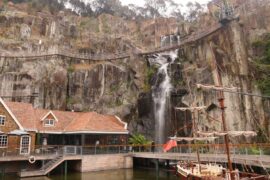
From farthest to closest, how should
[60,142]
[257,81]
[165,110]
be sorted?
[165,110] → [257,81] → [60,142]

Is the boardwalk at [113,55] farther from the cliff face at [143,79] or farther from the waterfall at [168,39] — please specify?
the waterfall at [168,39]

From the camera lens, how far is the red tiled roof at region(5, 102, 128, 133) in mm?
31141

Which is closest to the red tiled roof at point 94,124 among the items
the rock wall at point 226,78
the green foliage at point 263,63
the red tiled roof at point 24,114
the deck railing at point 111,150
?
the deck railing at point 111,150

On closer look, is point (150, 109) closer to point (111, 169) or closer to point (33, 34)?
point (111, 169)

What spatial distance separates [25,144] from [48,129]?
3.75m

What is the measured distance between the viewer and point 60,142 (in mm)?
33562

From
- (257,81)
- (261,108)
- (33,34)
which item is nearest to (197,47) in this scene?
(257,81)

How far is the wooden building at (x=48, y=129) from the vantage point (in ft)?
94.2

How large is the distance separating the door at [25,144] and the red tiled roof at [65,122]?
1085 mm

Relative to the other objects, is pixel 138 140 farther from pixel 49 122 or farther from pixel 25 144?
pixel 25 144

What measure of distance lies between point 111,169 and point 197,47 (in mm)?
24026

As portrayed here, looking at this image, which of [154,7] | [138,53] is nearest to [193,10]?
[154,7]

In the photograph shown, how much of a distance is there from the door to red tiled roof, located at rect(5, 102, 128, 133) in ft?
3.56

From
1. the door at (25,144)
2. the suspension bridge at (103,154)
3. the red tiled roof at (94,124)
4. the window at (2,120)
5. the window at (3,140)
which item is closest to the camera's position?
the suspension bridge at (103,154)
